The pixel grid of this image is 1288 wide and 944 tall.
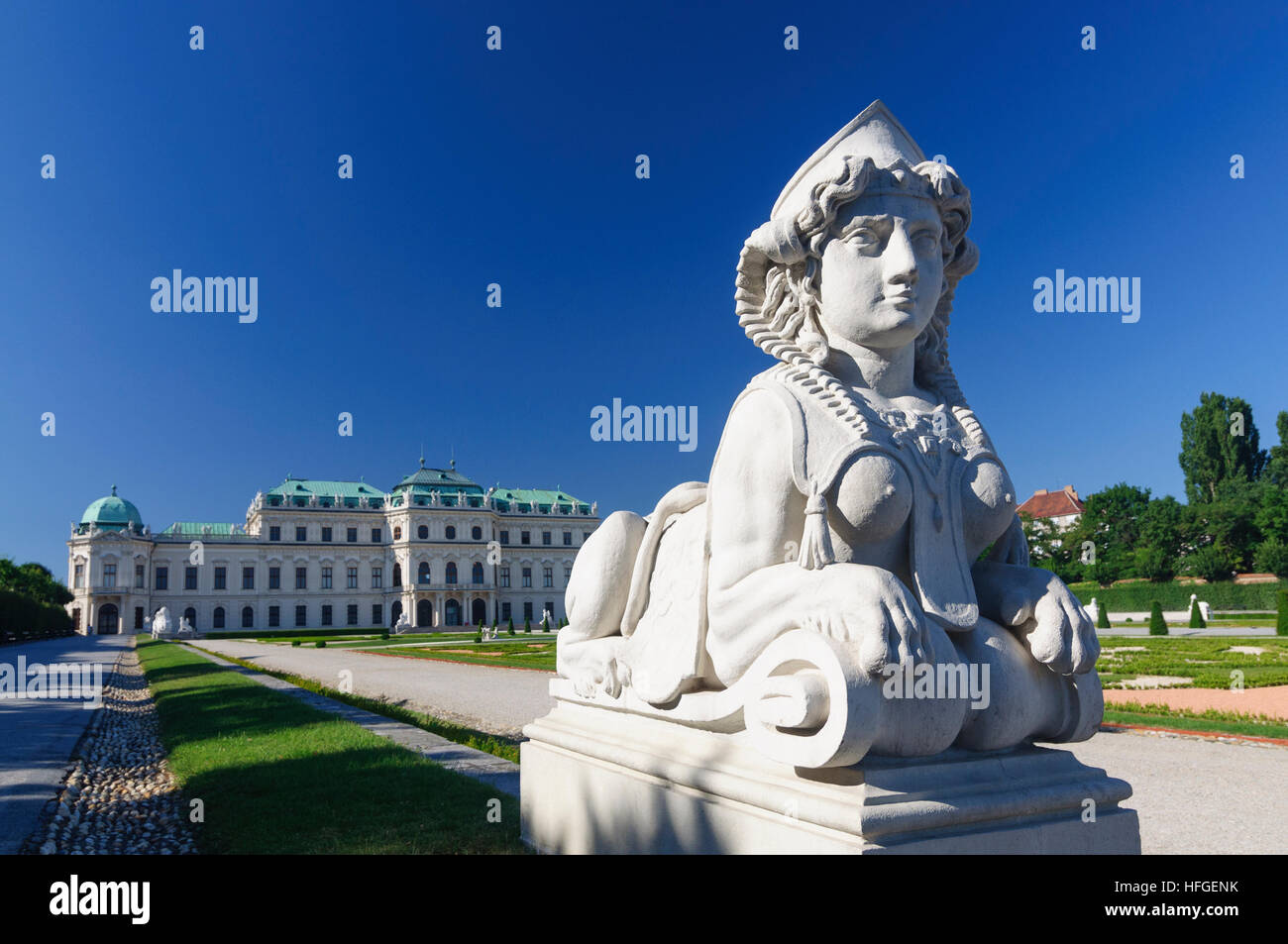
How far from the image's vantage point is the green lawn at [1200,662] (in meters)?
12.8

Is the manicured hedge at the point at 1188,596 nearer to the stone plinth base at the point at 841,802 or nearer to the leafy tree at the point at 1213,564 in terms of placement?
the leafy tree at the point at 1213,564

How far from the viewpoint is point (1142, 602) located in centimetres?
3934

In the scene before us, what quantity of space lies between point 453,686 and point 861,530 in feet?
48.0

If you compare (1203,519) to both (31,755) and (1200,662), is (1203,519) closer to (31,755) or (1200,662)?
(1200,662)

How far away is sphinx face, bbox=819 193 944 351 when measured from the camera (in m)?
2.72

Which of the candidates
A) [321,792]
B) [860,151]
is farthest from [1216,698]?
[860,151]

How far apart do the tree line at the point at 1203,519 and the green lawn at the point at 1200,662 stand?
21895 millimetres

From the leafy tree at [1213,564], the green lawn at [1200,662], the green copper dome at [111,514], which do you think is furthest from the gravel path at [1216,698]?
the green copper dome at [111,514]

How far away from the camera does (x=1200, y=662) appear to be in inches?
613
